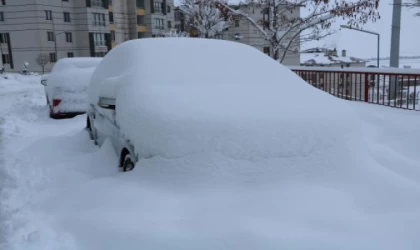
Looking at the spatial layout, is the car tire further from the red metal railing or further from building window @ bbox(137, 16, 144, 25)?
building window @ bbox(137, 16, 144, 25)

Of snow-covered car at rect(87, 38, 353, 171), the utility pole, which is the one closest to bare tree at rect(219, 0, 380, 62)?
the utility pole

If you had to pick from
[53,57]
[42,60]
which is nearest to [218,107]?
[42,60]

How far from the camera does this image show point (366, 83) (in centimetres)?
816

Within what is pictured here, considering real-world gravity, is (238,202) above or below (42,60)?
below

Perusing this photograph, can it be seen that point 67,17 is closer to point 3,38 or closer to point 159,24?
point 3,38

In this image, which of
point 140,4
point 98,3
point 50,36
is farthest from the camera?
point 140,4

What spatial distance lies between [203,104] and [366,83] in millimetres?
5856

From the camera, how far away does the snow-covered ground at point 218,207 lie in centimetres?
271

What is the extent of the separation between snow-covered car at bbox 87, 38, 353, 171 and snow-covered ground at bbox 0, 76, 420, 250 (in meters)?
0.15

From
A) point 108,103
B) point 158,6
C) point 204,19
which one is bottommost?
point 108,103

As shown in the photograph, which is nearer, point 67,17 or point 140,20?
point 67,17

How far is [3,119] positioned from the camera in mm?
8922

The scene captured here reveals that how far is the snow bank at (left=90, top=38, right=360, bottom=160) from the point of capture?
3205mm

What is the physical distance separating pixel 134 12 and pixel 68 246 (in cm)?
5160
